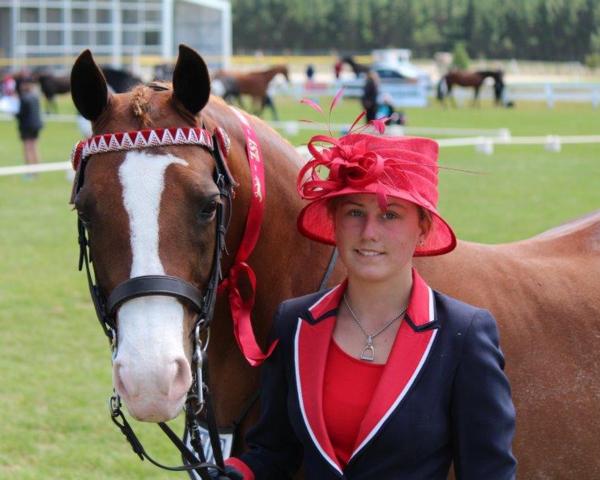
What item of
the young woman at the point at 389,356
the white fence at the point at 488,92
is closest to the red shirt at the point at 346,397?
the young woman at the point at 389,356

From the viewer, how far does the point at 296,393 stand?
256 cm

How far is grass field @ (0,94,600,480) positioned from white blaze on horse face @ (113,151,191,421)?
120cm

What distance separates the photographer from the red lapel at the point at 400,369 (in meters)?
2.41

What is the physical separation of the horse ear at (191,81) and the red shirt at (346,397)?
2.67ft

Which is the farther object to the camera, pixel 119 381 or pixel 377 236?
pixel 377 236

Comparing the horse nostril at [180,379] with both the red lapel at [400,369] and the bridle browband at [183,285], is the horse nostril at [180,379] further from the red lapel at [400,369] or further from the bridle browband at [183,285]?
the red lapel at [400,369]

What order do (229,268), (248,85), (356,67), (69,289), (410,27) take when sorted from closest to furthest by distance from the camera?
(229,268) < (69,289) < (248,85) < (356,67) < (410,27)

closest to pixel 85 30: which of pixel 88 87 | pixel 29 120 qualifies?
pixel 29 120

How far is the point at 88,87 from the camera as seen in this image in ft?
8.82

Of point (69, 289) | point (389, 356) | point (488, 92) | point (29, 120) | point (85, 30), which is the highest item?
point (85, 30)

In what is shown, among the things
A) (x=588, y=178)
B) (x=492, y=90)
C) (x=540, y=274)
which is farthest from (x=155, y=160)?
(x=492, y=90)

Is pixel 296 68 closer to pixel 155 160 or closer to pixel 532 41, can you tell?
pixel 532 41

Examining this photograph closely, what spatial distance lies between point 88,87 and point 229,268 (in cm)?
69

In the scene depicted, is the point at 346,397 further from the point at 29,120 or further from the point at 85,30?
the point at 85,30
